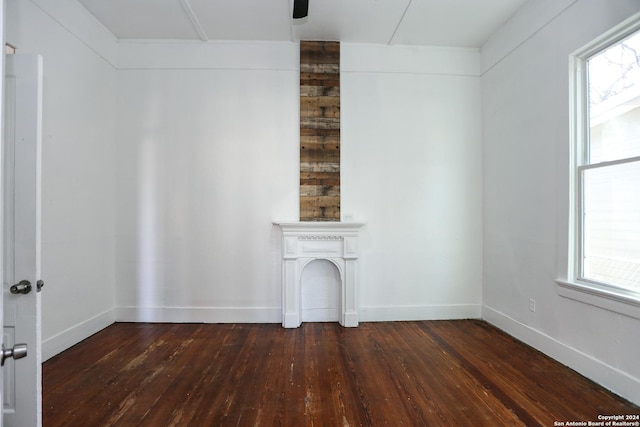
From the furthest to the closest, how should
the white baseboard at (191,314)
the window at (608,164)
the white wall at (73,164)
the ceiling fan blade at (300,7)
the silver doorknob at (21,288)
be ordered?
1. the white baseboard at (191,314)
2. the white wall at (73,164)
3. the window at (608,164)
4. the ceiling fan blade at (300,7)
5. the silver doorknob at (21,288)

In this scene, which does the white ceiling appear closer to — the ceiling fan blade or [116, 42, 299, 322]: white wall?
[116, 42, 299, 322]: white wall

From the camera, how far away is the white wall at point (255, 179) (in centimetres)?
356

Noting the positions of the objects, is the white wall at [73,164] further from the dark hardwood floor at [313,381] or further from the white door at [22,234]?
the white door at [22,234]

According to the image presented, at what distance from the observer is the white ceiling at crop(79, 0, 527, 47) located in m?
3.00

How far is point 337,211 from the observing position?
11.9 ft

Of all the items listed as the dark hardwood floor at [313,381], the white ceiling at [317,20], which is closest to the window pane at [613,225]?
the dark hardwood floor at [313,381]

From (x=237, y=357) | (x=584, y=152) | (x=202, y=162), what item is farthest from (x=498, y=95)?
(x=237, y=357)

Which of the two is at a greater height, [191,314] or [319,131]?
[319,131]

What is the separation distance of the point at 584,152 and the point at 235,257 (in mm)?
3534

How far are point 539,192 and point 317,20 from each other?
2836 millimetres

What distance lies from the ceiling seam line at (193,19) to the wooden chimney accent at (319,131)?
112 cm

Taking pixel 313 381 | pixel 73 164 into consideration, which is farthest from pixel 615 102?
pixel 73 164

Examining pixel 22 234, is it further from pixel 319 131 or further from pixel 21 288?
pixel 319 131

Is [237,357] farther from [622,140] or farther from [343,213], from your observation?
[622,140]
